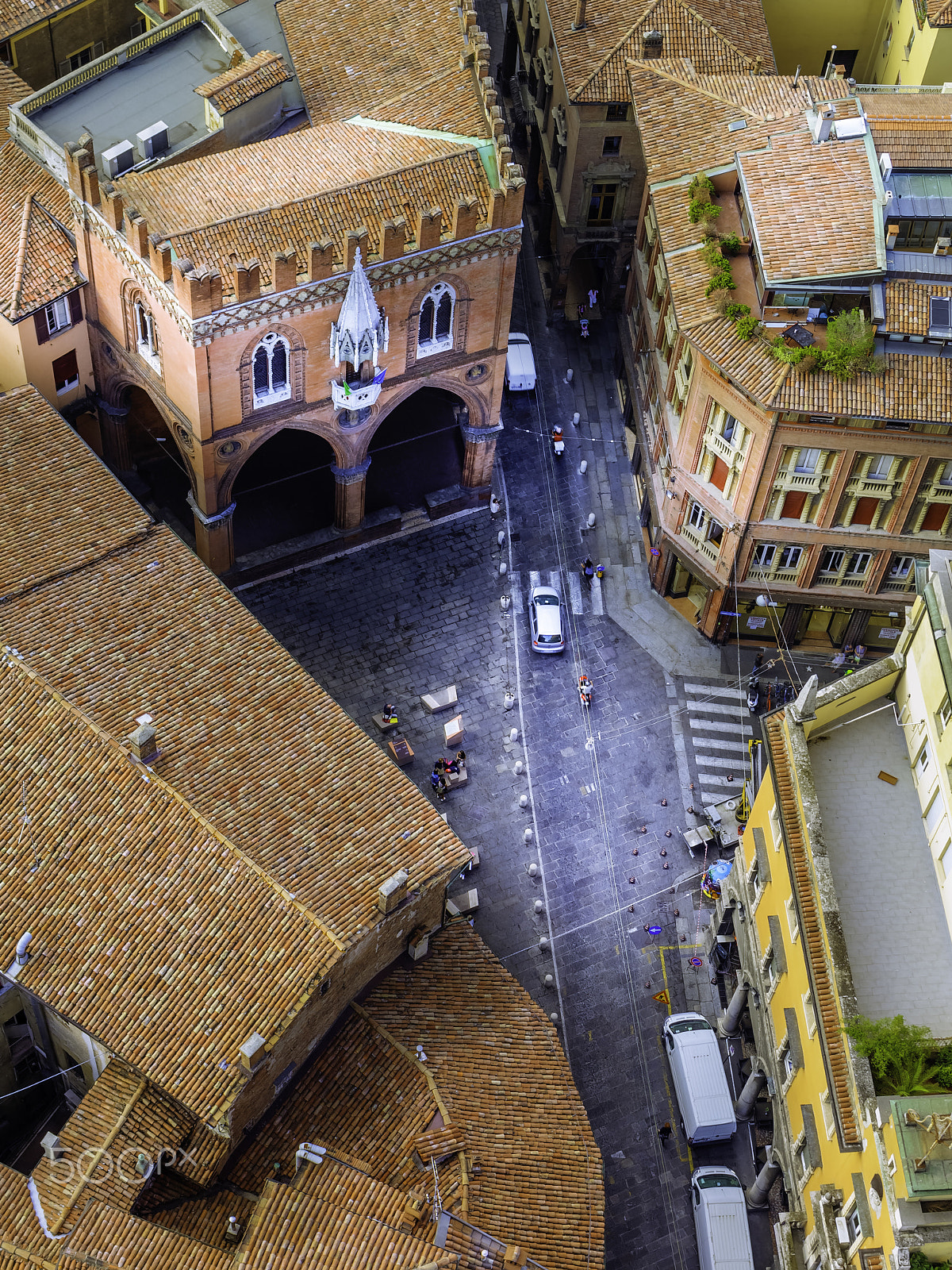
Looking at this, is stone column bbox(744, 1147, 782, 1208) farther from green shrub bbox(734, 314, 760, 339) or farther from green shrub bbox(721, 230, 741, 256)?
green shrub bbox(721, 230, 741, 256)

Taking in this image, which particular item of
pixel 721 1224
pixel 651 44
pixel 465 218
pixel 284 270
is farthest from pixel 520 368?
pixel 721 1224

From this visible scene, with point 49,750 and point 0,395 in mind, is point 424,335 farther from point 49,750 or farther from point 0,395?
point 49,750

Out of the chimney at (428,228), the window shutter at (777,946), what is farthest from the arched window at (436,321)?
the window shutter at (777,946)

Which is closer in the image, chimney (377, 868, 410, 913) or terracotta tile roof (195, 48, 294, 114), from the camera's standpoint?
chimney (377, 868, 410, 913)

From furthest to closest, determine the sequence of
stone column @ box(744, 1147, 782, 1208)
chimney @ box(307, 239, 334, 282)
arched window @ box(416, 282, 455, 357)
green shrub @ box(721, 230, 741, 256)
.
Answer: arched window @ box(416, 282, 455, 357) → green shrub @ box(721, 230, 741, 256) → chimney @ box(307, 239, 334, 282) → stone column @ box(744, 1147, 782, 1208)

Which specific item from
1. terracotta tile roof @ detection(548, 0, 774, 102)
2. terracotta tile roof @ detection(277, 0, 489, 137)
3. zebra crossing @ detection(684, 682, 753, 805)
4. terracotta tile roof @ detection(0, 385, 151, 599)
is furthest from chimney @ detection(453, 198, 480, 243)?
zebra crossing @ detection(684, 682, 753, 805)

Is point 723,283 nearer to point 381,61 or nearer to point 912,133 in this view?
point 912,133

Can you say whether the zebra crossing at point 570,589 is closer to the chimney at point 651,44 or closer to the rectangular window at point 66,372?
the rectangular window at point 66,372
